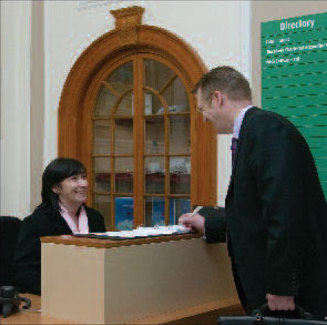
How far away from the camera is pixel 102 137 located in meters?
5.16

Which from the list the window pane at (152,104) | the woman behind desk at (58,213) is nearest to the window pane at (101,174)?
the window pane at (152,104)

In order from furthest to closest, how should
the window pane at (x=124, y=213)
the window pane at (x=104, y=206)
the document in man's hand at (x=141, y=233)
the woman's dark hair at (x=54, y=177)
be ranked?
the window pane at (x=104, y=206)
the window pane at (x=124, y=213)
the woman's dark hair at (x=54, y=177)
the document in man's hand at (x=141, y=233)

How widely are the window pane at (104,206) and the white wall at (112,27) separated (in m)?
0.57

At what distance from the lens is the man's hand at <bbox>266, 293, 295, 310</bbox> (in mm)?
1998

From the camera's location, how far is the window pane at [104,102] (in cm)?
509

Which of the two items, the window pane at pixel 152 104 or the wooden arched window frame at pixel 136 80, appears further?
the window pane at pixel 152 104

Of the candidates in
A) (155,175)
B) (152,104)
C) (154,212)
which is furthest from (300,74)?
(154,212)

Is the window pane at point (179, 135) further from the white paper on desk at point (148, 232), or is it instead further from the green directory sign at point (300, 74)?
the white paper on desk at point (148, 232)

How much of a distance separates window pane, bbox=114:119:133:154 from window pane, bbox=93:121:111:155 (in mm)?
93

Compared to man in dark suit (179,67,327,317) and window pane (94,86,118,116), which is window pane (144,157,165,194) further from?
man in dark suit (179,67,327,317)

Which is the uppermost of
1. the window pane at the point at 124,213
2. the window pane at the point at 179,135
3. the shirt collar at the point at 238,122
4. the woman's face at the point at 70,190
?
the window pane at the point at 179,135

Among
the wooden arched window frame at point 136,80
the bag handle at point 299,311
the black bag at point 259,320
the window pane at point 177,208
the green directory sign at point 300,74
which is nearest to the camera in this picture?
the black bag at point 259,320

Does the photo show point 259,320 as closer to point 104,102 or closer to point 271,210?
point 271,210

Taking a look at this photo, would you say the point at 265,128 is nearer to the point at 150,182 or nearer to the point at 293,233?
the point at 293,233
